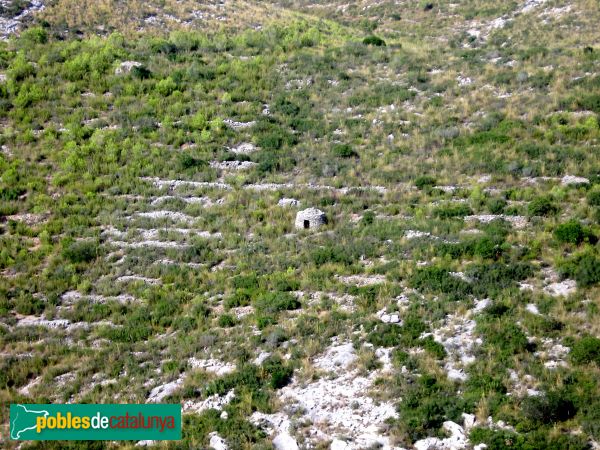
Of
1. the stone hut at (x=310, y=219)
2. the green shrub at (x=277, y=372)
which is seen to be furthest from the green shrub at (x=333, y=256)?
the green shrub at (x=277, y=372)

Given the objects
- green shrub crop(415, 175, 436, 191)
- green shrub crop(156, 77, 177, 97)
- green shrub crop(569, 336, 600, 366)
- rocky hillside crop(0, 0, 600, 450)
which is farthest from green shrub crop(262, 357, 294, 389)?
green shrub crop(156, 77, 177, 97)

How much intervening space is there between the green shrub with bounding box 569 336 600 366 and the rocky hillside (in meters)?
0.04

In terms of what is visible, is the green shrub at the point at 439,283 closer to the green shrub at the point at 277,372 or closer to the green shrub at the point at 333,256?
the green shrub at the point at 333,256

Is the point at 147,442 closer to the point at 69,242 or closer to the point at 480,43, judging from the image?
the point at 69,242

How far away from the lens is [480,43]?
1881 inches

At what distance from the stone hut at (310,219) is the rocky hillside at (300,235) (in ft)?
0.17

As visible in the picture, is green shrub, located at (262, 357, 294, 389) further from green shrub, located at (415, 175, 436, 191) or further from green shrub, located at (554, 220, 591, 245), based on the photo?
green shrub, located at (415, 175, 436, 191)

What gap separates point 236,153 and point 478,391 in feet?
55.6

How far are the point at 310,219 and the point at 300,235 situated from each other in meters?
0.75

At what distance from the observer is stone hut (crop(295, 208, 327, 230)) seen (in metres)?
22.8

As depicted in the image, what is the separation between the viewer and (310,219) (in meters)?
22.9

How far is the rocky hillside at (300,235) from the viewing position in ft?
49.0

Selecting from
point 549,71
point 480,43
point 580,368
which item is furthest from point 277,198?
point 480,43

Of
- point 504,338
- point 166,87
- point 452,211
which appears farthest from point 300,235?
point 166,87
